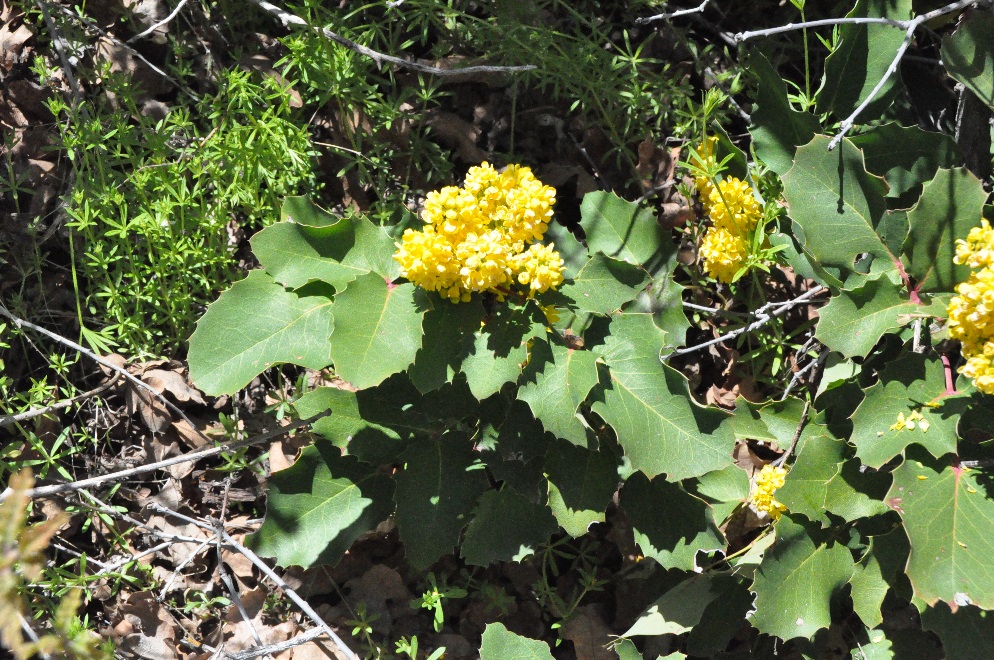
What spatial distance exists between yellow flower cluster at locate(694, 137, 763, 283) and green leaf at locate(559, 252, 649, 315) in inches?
23.5

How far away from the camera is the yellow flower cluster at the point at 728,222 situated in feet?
9.65

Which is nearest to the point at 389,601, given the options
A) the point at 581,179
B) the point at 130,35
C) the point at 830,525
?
the point at 830,525

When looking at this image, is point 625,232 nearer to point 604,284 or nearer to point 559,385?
point 604,284

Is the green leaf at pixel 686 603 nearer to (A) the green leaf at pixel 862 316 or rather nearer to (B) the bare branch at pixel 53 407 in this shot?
(A) the green leaf at pixel 862 316

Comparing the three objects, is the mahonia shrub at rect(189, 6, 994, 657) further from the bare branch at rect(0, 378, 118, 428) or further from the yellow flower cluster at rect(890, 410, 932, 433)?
the bare branch at rect(0, 378, 118, 428)

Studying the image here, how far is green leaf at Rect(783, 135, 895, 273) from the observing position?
2.62m

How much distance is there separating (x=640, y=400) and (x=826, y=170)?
1.02 metres

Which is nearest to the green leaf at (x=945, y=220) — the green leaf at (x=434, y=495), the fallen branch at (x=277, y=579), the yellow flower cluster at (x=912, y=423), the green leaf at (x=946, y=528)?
the yellow flower cluster at (x=912, y=423)

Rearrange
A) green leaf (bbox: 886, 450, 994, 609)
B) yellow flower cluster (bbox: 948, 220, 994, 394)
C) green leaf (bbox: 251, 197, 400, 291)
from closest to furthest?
yellow flower cluster (bbox: 948, 220, 994, 394) → green leaf (bbox: 886, 450, 994, 609) → green leaf (bbox: 251, 197, 400, 291)

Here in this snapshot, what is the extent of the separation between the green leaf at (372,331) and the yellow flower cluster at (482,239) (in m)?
0.11

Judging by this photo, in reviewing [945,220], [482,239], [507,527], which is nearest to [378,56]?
[482,239]

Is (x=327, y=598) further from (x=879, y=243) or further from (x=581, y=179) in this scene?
(x=879, y=243)

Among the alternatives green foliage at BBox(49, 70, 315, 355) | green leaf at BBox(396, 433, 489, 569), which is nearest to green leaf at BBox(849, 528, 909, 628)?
green leaf at BBox(396, 433, 489, 569)

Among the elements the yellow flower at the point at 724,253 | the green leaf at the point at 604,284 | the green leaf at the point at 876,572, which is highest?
the green leaf at the point at 604,284
